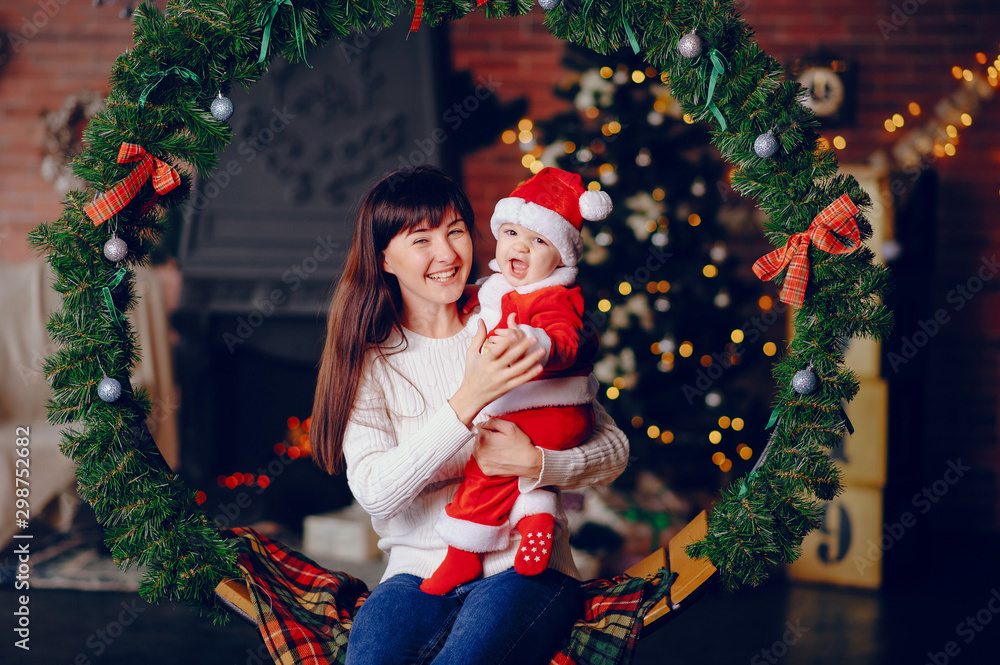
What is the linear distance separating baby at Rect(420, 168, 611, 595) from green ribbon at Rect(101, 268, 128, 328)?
70 cm

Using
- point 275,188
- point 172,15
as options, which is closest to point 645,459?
point 275,188

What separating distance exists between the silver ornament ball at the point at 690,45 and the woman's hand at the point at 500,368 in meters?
0.57

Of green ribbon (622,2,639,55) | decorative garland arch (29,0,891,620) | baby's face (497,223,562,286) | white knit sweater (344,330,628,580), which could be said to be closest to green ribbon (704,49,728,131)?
decorative garland arch (29,0,891,620)

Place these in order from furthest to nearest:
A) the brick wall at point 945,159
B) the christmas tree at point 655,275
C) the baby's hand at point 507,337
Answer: the brick wall at point 945,159, the christmas tree at point 655,275, the baby's hand at point 507,337

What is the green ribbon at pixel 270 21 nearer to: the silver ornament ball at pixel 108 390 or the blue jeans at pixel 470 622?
the silver ornament ball at pixel 108 390

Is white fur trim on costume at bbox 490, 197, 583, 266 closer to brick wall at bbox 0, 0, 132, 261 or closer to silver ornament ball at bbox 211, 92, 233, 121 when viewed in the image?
silver ornament ball at bbox 211, 92, 233, 121

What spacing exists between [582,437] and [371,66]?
3014 millimetres

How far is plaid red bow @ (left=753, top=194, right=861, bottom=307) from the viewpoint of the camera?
1425 mm

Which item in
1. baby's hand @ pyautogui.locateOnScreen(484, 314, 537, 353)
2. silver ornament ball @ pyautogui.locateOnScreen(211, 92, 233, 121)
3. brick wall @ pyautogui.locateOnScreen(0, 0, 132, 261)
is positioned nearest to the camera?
baby's hand @ pyautogui.locateOnScreen(484, 314, 537, 353)

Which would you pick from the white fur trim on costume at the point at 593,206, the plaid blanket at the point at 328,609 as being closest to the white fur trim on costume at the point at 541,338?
the white fur trim on costume at the point at 593,206

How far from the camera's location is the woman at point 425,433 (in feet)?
4.52

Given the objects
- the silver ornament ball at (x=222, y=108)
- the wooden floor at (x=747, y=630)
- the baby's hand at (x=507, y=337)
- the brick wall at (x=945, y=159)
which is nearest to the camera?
the baby's hand at (x=507, y=337)

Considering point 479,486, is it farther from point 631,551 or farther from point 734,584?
point 631,551

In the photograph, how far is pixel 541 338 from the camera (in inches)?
52.6
